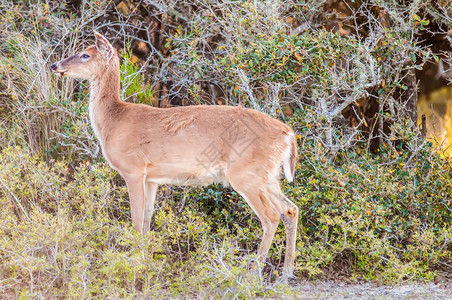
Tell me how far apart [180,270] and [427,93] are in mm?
5442

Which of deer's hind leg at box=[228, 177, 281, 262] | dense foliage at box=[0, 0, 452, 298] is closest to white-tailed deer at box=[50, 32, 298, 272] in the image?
deer's hind leg at box=[228, 177, 281, 262]

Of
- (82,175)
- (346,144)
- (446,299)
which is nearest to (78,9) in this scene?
(82,175)

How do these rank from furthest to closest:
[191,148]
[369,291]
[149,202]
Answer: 1. [149,202]
2. [191,148]
3. [369,291]

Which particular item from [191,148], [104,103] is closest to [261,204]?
[191,148]

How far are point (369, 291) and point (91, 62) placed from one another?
10.9 feet

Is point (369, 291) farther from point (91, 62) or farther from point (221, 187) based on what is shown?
point (91, 62)

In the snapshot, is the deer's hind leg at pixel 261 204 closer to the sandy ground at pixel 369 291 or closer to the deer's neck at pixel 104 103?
the sandy ground at pixel 369 291

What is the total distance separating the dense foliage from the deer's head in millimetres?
755

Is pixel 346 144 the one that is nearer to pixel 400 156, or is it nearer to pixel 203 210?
pixel 400 156

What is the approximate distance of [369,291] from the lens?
18.1 ft

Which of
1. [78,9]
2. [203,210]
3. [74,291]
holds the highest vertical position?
[78,9]

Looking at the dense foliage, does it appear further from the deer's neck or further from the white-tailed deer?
the deer's neck

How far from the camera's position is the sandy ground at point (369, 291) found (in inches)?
211

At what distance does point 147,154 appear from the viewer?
6152 millimetres
